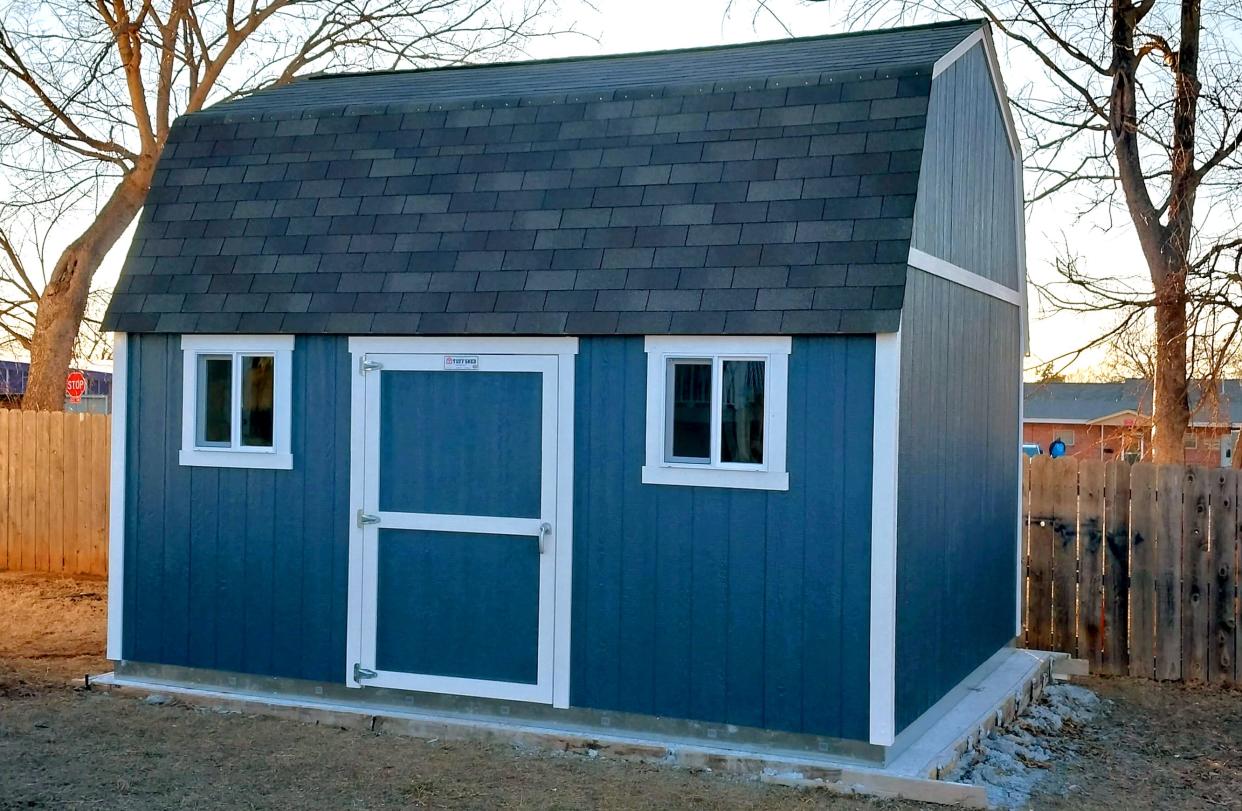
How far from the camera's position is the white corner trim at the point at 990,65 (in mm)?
7098

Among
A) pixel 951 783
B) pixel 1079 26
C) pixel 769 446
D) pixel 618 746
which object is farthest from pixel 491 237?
pixel 1079 26

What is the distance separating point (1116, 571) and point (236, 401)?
6.49 m

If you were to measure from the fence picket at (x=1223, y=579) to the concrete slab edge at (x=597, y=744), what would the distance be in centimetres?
417

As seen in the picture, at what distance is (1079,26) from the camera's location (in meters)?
12.8

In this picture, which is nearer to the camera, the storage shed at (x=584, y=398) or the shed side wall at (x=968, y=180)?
the storage shed at (x=584, y=398)

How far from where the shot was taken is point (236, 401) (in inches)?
297

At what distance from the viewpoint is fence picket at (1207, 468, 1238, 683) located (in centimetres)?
921

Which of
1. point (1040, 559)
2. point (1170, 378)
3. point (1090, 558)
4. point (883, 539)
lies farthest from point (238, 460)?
point (1170, 378)

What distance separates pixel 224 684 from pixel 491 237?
10.2ft

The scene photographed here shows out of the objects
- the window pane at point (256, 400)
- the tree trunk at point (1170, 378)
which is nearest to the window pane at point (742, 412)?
the window pane at point (256, 400)

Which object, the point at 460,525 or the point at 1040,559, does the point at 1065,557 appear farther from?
the point at 460,525

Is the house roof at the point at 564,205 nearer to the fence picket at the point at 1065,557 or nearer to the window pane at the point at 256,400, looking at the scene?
the window pane at the point at 256,400

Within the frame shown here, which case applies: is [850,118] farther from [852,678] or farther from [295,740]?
[295,740]

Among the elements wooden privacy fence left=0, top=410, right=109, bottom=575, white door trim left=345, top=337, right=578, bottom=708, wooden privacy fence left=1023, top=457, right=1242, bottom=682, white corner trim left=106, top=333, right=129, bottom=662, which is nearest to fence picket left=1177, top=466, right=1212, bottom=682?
wooden privacy fence left=1023, top=457, right=1242, bottom=682
